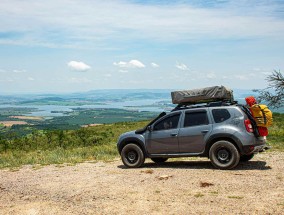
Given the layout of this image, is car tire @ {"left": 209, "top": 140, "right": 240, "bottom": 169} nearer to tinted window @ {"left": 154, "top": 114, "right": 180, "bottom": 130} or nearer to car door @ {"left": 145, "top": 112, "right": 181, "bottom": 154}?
car door @ {"left": 145, "top": 112, "right": 181, "bottom": 154}

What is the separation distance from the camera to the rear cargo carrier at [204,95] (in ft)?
38.1

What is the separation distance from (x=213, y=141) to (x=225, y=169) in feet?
3.09

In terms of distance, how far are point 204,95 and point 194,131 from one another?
4.00ft

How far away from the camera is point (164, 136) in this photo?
12430 millimetres

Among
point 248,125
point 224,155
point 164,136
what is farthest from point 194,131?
point 248,125

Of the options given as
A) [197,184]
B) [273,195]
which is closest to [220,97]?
[197,184]

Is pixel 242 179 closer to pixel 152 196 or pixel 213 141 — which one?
pixel 213 141

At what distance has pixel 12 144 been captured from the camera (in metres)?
28.0

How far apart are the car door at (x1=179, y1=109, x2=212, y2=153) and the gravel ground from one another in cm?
72

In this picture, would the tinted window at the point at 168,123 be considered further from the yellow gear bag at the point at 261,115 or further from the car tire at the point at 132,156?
the yellow gear bag at the point at 261,115

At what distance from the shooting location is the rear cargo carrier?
11.6 metres

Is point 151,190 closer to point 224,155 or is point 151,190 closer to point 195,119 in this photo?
point 224,155

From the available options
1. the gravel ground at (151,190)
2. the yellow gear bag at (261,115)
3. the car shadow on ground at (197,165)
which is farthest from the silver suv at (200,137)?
the gravel ground at (151,190)

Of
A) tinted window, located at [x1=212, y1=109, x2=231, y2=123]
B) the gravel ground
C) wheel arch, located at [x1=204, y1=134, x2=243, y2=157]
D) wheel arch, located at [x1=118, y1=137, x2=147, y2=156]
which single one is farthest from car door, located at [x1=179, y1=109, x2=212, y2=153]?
wheel arch, located at [x1=118, y1=137, x2=147, y2=156]
